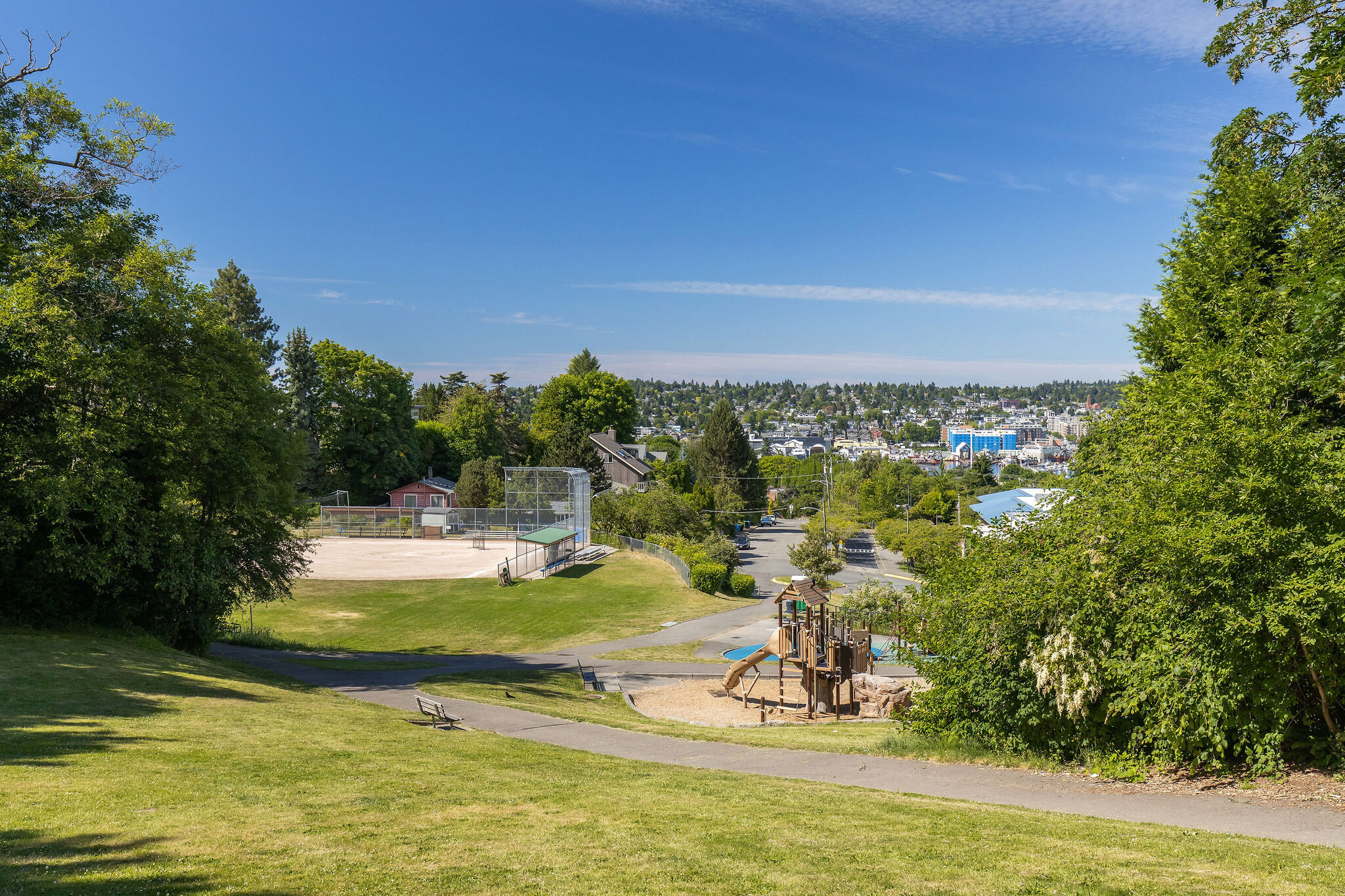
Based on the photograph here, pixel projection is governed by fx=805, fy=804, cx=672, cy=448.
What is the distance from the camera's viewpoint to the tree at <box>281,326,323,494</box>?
69.8 m

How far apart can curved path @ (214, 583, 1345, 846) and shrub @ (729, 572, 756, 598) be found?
56.7ft

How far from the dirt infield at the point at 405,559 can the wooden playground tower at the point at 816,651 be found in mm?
22695

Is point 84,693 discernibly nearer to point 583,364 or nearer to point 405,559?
point 405,559

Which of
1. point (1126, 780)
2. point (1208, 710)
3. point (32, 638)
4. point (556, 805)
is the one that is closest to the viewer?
point (556, 805)

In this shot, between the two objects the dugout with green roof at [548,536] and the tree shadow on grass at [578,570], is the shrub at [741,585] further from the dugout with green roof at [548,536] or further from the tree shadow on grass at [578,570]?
the dugout with green roof at [548,536]

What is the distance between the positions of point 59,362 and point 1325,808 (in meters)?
23.3

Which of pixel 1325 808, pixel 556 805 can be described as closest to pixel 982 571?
pixel 1325 808

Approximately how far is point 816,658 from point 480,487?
48.6m

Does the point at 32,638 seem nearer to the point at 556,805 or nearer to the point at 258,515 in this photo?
the point at 258,515

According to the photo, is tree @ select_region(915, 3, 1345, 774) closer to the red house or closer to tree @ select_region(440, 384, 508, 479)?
the red house

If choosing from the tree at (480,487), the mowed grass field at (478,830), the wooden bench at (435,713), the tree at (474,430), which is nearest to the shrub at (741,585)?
the wooden bench at (435,713)

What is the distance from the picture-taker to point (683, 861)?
7.37 meters

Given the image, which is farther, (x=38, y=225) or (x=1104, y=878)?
(x=38, y=225)

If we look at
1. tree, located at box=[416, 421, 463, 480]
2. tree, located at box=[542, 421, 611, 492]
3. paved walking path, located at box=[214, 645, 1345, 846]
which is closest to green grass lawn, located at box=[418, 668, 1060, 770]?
paved walking path, located at box=[214, 645, 1345, 846]
